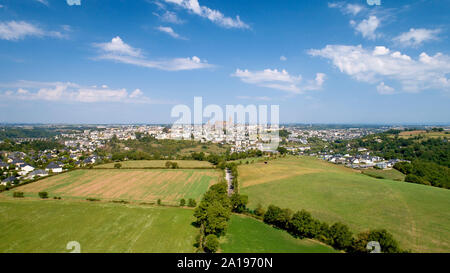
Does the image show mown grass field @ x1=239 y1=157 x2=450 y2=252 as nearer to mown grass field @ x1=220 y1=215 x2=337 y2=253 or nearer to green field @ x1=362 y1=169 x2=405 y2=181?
mown grass field @ x1=220 y1=215 x2=337 y2=253

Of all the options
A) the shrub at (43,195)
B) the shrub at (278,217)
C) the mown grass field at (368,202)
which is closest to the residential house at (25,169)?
the shrub at (43,195)

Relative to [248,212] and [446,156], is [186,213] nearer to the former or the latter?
[248,212]

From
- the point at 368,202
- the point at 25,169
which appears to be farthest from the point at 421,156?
the point at 25,169

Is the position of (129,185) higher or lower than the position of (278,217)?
lower

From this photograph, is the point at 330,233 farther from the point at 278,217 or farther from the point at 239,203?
the point at 239,203
